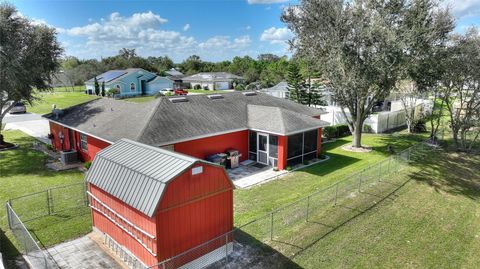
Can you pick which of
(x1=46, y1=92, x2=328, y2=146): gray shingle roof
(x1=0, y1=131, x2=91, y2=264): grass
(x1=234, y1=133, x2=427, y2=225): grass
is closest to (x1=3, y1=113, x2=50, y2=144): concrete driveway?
(x1=0, y1=131, x2=91, y2=264): grass

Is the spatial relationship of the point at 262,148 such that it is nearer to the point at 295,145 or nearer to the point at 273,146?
the point at 273,146

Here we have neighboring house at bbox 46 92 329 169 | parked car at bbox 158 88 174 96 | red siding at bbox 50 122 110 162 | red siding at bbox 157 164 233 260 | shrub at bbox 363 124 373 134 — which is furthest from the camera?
parked car at bbox 158 88 174 96

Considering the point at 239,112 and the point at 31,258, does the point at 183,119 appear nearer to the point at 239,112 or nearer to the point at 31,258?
the point at 239,112

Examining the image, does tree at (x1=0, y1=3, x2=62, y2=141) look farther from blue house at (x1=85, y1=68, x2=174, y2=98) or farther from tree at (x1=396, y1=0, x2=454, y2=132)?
blue house at (x1=85, y1=68, x2=174, y2=98)

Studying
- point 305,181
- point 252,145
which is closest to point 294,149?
point 252,145

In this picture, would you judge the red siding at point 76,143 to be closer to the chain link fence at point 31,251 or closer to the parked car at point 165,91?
the chain link fence at point 31,251

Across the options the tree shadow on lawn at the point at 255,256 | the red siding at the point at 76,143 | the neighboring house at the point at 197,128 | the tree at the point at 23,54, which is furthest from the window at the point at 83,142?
the tree shadow on lawn at the point at 255,256
